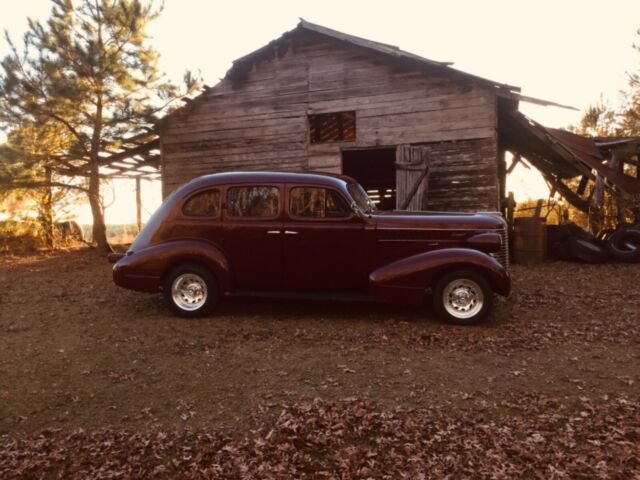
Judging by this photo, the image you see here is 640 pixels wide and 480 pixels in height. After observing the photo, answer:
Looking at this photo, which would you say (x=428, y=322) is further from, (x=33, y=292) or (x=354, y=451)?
(x=33, y=292)

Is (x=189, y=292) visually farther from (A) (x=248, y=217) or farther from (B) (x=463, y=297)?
(B) (x=463, y=297)

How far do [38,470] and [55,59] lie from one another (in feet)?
41.5

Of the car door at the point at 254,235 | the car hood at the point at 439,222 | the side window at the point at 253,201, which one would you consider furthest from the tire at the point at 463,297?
the side window at the point at 253,201

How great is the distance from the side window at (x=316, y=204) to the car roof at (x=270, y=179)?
0.12 m

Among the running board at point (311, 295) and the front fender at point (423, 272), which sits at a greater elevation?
the front fender at point (423, 272)

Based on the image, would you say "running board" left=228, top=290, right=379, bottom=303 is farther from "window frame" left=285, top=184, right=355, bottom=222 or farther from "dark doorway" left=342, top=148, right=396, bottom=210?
"dark doorway" left=342, top=148, right=396, bottom=210

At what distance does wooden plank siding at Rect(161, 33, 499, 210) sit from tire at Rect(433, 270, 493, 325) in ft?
18.2

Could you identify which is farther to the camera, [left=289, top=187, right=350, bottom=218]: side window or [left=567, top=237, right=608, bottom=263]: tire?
[left=567, top=237, right=608, bottom=263]: tire

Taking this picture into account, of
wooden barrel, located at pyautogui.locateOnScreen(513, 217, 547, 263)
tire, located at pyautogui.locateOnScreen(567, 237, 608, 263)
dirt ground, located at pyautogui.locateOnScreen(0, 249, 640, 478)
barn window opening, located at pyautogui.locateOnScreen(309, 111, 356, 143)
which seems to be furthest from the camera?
barn window opening, located at pyautogui.locateOnScreen(309, 111, 356, 143)

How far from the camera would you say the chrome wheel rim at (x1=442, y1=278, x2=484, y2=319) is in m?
5.63

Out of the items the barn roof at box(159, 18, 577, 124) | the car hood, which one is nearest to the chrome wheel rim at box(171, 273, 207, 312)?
the car hood

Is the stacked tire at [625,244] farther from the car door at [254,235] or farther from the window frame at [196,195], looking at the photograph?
the window frame at [196,195]

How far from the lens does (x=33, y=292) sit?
27.4ft

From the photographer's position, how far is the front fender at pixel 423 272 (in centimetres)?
549
